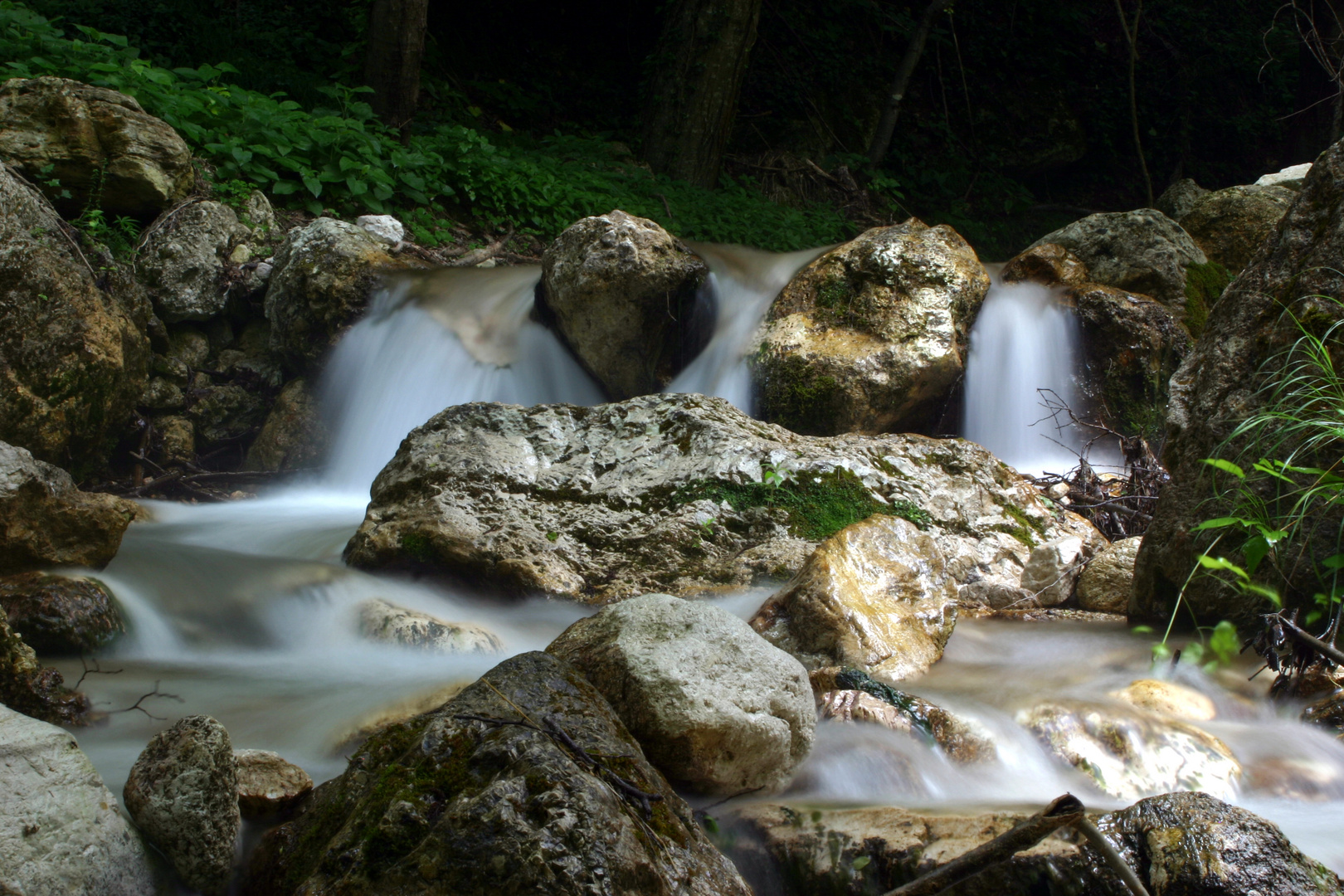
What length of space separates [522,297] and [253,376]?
2219 mm

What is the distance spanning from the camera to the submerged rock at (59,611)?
9.75 feet

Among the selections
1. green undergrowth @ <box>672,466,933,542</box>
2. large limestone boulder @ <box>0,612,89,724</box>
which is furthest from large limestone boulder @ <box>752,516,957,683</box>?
large limestone boulder @ <box>0,612,89,724</box>

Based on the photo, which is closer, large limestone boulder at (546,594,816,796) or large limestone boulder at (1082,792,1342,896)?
large limestone boulder at (1082,792,1342,896)

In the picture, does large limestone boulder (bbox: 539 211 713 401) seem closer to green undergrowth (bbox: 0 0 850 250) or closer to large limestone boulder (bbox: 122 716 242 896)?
green undergrowth (bbox: 0 0 850 250)

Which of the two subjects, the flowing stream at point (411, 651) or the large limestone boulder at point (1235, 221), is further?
the large limestone boulder at point (1235, 221)

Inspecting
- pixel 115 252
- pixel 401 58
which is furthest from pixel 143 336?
pixel 401 58

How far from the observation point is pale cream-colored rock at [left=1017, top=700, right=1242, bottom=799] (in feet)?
8.16

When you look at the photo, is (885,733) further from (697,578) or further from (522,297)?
(522,297)

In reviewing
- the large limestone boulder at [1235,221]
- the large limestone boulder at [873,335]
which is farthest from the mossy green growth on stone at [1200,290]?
the large limestone boulder at [873,335]

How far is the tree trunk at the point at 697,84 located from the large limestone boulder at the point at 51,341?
661cm

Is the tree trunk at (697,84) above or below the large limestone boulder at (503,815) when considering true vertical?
above

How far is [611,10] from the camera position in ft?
40.9

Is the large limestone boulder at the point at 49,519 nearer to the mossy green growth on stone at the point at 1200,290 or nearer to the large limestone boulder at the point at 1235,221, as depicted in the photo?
the mossy green growth on stone at the point at 1200,290

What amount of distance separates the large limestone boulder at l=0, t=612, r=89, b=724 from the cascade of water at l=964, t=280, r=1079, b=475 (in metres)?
5.77
